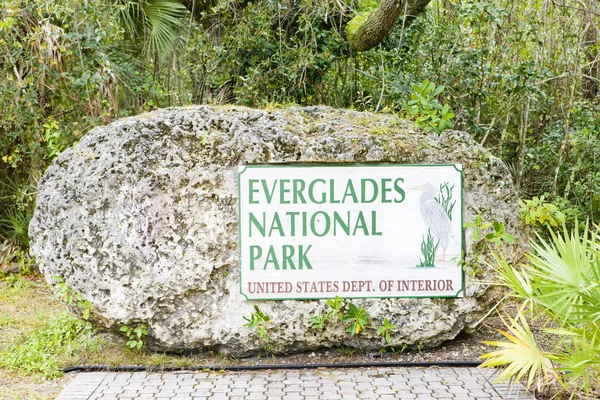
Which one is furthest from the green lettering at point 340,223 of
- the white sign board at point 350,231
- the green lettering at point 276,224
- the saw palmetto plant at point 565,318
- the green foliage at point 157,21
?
the green foliage at point 157,21

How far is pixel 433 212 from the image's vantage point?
5.22 m

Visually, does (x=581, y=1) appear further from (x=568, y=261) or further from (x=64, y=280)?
(x=64, y=280)

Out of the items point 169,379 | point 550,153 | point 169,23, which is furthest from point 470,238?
→ point 169,23

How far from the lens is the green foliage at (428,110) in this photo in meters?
5.30

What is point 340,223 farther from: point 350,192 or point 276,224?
point 276,224

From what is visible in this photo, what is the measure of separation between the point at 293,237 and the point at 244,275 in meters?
0.50

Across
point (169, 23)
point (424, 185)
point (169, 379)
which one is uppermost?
point (169, 23)

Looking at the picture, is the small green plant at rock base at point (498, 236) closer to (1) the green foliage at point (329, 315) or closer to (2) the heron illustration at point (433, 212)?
(2) the heron illustration at point (433, 212)

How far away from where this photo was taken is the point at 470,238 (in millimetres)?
5250

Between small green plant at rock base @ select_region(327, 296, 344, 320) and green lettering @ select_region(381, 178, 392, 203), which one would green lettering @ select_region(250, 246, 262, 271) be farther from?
green lettering @ select_region(381, 178, 392, 203)

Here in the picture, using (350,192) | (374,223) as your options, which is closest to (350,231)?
(374,223)

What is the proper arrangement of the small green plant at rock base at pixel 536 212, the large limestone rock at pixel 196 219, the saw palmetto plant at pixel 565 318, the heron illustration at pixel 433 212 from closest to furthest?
the saw palmetto plant at pixel 565 318 → the large limestone rock at pixel 196 219 → the heron illustration at pixel 433 212 → the small green plant at rock base at pixel 536 212

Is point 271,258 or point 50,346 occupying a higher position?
point 271,258

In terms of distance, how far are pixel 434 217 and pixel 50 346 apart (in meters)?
3.55
